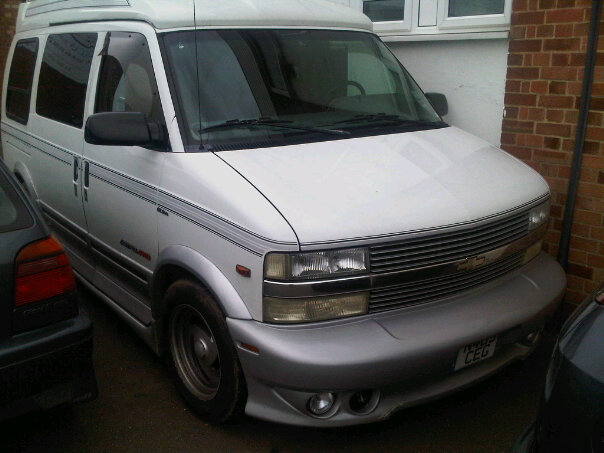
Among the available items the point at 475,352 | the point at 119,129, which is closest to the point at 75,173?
the point at 119,129

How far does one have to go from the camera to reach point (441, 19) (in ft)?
18.6

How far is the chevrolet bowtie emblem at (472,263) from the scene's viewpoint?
3.20m

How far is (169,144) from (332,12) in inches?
68.0

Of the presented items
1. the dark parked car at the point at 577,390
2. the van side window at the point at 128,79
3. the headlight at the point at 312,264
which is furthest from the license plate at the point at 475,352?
the van side window at the point at 128,79

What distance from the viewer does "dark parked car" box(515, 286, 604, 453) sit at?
1.96m

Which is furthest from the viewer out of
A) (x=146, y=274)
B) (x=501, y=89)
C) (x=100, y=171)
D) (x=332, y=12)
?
(x=501, y=89)

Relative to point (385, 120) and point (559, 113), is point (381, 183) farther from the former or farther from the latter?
point (559, 113)

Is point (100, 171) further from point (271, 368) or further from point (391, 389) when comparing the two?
point (391, 389)

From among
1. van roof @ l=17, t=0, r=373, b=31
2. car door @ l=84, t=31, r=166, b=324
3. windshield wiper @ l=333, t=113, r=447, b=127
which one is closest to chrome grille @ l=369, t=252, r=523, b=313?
windshield wiper @ l=333, t=113, r=447, b=127

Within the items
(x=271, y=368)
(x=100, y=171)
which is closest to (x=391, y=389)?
(x=271, y=368)

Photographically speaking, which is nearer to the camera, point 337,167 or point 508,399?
point 337,167

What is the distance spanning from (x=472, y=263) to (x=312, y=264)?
865 mm

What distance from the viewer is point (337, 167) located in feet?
11.0

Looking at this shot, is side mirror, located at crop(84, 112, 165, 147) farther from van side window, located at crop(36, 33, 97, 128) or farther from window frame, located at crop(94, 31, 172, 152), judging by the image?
van side window, located at crop(36, 33, 97, 128)
